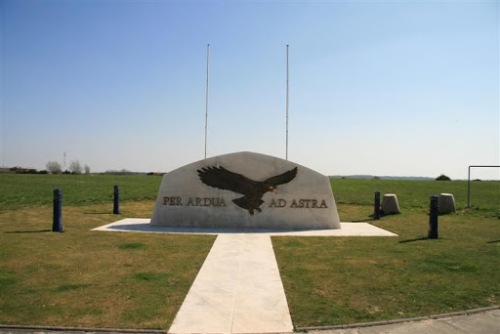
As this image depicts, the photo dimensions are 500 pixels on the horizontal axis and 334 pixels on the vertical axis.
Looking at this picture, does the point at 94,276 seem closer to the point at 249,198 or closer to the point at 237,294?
the point at 237,294

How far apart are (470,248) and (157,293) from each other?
8827mm

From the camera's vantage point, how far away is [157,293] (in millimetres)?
6750

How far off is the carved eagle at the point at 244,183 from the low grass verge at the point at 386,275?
8.41ft

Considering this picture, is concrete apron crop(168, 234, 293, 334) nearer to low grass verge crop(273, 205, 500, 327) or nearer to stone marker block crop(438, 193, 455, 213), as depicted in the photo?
low grass verge crop(273, 205, 500, 327)

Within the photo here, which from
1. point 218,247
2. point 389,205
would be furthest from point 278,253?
point 389,205

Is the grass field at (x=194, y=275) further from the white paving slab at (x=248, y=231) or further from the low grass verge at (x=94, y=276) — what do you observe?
the white paving slab at (x=248, y=231)

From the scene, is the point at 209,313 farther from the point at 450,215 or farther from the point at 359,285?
the point at 450,215

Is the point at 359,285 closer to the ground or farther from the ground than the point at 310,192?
closer to the ground

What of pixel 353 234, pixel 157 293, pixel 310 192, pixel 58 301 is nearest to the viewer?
pixel 58 301

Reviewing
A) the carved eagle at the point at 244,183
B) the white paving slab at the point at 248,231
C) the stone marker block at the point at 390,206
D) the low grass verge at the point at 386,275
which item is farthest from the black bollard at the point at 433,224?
the stone marker block at the point at 390,206

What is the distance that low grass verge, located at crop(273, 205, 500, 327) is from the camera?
20.1 ft

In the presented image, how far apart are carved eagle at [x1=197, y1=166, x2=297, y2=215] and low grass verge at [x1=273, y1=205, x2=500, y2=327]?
256 cm

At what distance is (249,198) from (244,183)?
0.59 metres

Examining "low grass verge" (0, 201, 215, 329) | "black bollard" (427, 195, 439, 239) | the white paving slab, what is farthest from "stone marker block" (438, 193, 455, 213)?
"low grass verge" (0, 201, 215, 329)
